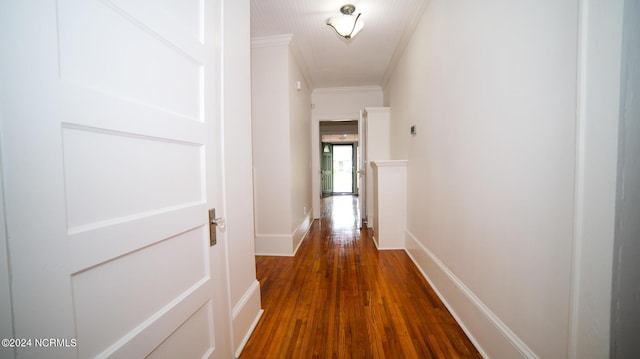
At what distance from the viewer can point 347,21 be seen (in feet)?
7.69

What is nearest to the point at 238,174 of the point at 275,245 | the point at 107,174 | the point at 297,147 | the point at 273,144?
the point at 107,174

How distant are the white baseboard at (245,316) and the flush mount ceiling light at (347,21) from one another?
2530 mm

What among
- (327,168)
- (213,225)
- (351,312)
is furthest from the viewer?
(327,168)

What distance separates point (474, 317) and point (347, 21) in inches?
106

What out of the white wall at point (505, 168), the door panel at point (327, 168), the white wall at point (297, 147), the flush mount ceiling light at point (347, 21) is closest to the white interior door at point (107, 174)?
the white wall at point (505, 168)

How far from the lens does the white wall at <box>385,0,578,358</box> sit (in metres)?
0.89

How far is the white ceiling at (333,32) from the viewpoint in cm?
236

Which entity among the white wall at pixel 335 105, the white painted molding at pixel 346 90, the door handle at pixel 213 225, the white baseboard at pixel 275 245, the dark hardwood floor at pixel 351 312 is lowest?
the dark hardwood floor at pixel 351 312

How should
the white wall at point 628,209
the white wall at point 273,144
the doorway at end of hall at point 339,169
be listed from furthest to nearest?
1. the doorway at end of hall at point 339,169
2. the white wall at point 273,144
3. the white wall at point 628,209

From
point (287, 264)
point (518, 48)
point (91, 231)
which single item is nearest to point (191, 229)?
point (91, 231)

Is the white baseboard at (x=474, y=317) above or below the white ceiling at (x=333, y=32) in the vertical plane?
below

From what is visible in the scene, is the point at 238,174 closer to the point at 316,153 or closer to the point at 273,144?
the point at 273,144

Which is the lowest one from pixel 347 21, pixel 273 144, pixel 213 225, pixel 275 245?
pixel 275 245

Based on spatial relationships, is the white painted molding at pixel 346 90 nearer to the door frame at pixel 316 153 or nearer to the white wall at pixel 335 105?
the white wall at pixel 335 105
